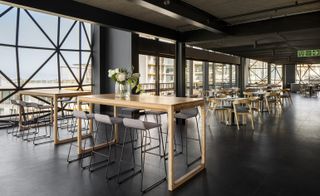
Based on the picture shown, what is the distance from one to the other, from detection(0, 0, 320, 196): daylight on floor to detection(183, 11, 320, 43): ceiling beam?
2cm

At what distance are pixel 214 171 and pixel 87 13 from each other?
128 inches

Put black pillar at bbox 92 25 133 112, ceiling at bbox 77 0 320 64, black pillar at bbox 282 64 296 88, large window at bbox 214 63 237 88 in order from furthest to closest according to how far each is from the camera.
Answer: black pillar at bbox 282 64 296 88 → large window at bbox 214 63 237 88 → black pillar at bbox 92 25 133 112 → ceiling at bbox 77 0 320 64

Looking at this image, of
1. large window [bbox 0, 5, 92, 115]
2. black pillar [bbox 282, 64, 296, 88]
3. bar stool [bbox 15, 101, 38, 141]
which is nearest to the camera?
bar stool [bbox 15, 101, 38, 141]

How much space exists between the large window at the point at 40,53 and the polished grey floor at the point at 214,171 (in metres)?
2.27

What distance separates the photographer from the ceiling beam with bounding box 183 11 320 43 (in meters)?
4.59

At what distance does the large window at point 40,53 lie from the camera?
264 inches

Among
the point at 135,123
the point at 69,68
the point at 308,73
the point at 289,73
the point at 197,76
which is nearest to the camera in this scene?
the point at 135,123

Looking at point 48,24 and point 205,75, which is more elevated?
point 48,24

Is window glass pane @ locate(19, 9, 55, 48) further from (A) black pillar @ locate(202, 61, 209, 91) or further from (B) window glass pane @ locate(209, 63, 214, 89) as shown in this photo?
(B) window glass pane @ locate(209, 63, 214, 89)

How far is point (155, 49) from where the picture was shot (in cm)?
877

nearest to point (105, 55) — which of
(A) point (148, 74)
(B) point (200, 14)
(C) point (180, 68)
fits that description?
(A) point (148, 74)

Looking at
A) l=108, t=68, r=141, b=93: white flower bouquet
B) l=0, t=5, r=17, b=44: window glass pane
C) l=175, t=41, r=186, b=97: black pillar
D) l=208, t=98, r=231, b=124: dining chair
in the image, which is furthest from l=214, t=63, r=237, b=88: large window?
l=108, t=68, r=141, b=93: white flower bouquet

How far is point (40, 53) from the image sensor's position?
7.45 meters

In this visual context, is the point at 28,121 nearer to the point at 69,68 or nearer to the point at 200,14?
the point at 69,68
